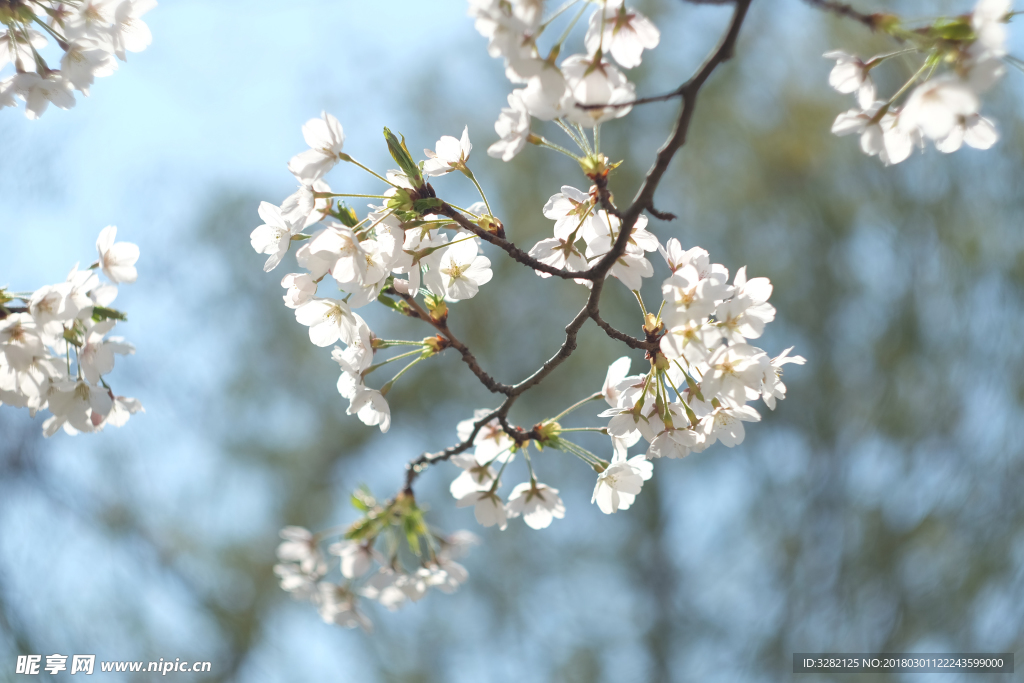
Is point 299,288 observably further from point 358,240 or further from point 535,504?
point 535,504

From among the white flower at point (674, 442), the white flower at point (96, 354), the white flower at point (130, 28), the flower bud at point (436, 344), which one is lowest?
the white flower at point (674, 442)

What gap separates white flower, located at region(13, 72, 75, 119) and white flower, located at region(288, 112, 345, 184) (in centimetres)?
42

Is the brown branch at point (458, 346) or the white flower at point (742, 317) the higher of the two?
the brown branch at point (458, 346)

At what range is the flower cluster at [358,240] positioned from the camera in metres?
0.67

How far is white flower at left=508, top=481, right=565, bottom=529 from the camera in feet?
2.97

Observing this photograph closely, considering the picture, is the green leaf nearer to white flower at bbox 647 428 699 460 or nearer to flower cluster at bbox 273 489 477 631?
white flower at bbox 647 428 699 460

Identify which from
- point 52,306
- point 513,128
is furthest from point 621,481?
point 52,306

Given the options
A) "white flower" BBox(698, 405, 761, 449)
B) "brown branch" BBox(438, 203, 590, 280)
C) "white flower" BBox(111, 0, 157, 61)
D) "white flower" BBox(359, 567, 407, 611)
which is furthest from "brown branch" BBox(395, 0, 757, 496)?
"white flower" BBox(111, 0, 157, 61)

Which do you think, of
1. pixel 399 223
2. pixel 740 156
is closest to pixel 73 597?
pixel 399 223

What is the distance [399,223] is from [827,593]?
3.47 m

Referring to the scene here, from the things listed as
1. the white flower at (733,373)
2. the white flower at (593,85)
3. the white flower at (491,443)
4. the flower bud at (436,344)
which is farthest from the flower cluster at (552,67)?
the white flower at (491,443)

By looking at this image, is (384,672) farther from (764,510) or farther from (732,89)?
(732,89)

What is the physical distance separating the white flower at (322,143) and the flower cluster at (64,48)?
38 cm

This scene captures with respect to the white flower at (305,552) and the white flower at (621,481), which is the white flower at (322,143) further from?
the white flower at (305,552)
